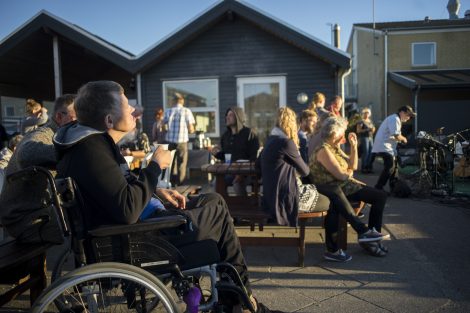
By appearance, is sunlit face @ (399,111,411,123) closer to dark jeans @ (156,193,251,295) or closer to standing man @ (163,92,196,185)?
standing man @ (163,92,196,185)

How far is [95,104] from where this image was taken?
2.14 metres

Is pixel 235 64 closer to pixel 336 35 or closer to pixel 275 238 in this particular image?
pixel 275 238

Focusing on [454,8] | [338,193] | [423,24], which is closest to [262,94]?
[338,193]

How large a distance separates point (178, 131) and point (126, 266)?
248 inches

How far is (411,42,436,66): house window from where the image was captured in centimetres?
2212

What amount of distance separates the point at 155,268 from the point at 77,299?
417 mm

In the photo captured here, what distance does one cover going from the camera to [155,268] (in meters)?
2.09

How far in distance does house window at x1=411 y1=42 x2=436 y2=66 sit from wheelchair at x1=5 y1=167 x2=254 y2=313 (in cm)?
2346

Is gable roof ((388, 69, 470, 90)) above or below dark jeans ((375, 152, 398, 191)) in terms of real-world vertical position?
above

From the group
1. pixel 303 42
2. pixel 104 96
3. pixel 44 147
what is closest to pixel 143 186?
pixel 104 96

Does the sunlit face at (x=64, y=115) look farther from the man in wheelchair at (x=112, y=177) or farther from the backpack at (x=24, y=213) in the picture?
the man in wheelchair at (x=112, y=177)

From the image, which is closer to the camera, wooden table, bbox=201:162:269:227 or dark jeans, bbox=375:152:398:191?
wooden table, bbox=201:162:269:227

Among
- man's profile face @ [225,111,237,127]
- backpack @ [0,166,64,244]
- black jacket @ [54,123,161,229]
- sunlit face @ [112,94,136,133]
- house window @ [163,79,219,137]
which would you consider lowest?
backpack @ [0,166,64,244]

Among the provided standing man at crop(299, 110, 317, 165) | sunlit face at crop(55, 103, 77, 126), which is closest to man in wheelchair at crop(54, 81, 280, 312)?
sunlit face at crop(55, 103, 77, 126)
